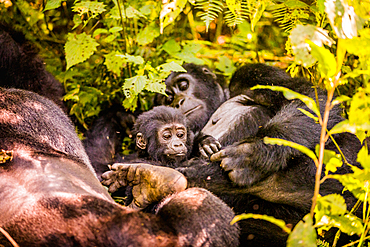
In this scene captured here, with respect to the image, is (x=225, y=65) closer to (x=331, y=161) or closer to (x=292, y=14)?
(x=292, y=14)

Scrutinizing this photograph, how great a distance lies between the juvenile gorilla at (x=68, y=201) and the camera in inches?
58.8

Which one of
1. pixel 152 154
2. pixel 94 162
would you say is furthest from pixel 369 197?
pixel 94 162

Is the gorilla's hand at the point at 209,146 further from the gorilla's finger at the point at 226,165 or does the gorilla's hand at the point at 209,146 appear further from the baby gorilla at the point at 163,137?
the gorilla's finger at the point at 226,165

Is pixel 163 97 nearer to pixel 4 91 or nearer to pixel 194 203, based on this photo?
pixel 4 91

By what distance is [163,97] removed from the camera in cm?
364

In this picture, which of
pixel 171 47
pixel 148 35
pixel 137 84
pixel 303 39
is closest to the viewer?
pixel 303 39

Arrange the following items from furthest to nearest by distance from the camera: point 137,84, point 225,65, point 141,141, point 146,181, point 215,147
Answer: point 225,65
point 141,141
point 137,84
point 215,147
point 146,181

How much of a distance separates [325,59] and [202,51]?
9.85ft

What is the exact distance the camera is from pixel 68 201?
1611 mm

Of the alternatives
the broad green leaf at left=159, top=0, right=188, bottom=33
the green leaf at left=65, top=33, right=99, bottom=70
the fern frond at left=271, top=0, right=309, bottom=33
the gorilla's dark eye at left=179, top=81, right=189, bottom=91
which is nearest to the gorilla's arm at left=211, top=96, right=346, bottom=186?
the fern frond at left=271, top=0, right=309, bottom=33

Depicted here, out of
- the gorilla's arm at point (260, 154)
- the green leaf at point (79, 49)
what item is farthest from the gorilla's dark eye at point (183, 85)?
the gorilla's arm at point (260, 154)

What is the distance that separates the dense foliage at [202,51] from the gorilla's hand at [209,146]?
0.53 meters

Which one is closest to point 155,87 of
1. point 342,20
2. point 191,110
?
point 191,110

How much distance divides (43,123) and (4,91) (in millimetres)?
318
